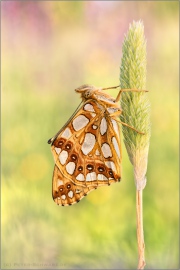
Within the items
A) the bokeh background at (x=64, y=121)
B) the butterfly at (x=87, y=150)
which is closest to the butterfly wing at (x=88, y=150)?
the butterfly at (x=87, y=150)

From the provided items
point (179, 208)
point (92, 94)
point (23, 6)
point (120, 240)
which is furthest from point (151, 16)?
point (92, 94)

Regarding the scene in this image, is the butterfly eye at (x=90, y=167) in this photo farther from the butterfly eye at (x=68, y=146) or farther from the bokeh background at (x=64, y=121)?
the bokeh background at (x=64, y=121)

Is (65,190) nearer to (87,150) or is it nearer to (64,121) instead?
(87,150)

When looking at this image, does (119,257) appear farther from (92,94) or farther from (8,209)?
(92,94)

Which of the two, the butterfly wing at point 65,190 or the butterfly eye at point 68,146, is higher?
the butterfly eye at point 68,146

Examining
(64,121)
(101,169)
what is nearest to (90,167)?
(101,169)

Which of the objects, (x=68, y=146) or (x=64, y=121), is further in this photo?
(x=64, y=121)

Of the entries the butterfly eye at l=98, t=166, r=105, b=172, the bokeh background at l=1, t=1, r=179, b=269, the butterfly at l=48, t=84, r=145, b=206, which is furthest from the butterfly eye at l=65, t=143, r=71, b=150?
the bokeh background at l=1, t=1, r=179, b=269
